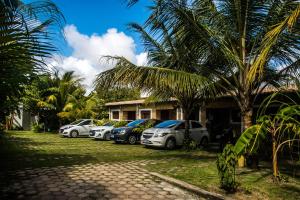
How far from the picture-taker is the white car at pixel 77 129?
→ 82.3 feet

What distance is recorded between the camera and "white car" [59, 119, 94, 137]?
82.3 feet

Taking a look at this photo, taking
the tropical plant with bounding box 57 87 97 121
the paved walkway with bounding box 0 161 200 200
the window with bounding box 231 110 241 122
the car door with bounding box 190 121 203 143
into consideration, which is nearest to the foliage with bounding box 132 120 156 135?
the car door with bounding box 190 121 203 143

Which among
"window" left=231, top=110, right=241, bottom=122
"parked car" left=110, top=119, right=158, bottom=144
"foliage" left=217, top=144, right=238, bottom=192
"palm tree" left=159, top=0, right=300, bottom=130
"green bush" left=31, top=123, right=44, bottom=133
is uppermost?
"palm tree" left=159, top=0, right=300, bottom=130

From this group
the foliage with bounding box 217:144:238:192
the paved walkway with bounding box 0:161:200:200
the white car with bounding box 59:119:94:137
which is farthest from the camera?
the white car with bounding box 59:119:94:137

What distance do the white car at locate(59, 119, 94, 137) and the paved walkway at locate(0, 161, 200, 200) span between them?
15.7 metres

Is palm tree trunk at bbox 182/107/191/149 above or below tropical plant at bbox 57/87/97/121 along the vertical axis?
below

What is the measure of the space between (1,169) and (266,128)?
7239 mm

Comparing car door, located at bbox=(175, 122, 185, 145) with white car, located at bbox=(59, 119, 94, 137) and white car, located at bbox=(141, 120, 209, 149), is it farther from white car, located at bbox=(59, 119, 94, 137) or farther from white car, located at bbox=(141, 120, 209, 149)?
white car, located at bbox=(59, 119, 94, 137)

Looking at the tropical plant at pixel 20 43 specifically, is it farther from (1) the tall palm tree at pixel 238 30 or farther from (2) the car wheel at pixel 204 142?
(2) the car wheel at pixel 204 142

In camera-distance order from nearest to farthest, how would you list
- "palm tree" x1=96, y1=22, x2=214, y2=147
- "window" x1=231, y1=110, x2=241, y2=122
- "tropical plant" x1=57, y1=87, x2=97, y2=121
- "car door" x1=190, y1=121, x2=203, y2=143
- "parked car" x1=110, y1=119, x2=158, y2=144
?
"palm tree" x1=96, y1=22, x2=214, y2=147 < "car door" x1=190, y1=121, x2=203, y2=143 < "parked car" x1=110, y1=119, x2=158, y2=144 < "window" x1=231, y1=110, x2=241, y2=122 < "tropical plant" x1=57, y1=87, x2=97, y2=121

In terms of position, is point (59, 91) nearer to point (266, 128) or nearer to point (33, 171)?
point (33, 171)

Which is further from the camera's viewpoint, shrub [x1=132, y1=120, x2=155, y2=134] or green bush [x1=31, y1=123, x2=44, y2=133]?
green bush [x1=31, y1=123, x2=44, y2=133]

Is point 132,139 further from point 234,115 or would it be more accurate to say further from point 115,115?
point 115,115

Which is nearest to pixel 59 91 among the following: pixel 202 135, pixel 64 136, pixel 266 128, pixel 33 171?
pixel 64 136
